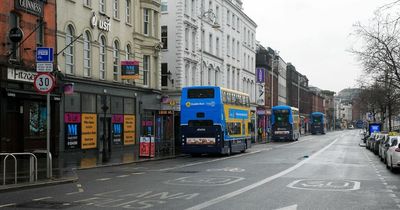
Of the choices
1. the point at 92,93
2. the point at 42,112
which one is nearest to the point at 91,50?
the point at 92,93

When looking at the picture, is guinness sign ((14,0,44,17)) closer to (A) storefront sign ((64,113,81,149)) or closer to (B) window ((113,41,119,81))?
(A) storefront sign ((64,113,81,149))

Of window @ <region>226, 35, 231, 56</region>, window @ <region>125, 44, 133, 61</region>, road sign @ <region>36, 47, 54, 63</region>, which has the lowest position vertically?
road sign @ <region>36, 47, 54, 63</region>

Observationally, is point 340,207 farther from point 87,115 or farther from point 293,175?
point 87,115

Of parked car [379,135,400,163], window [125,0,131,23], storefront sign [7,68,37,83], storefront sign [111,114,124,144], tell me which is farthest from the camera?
window [125,0,131,23]

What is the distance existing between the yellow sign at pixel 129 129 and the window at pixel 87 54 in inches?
216

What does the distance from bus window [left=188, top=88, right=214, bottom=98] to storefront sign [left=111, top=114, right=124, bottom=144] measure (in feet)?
19.6

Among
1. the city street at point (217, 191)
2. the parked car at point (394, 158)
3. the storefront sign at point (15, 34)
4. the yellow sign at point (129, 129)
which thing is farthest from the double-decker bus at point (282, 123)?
the city street at point (217, 191)

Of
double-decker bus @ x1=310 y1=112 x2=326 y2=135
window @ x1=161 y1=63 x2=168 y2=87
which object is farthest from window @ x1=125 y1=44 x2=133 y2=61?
double-decker bus @ x1=310 y1=112 x2=326 y2=135

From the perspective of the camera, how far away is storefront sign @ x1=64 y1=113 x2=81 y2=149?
96.2 feet

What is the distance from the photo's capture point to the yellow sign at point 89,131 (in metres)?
31.0

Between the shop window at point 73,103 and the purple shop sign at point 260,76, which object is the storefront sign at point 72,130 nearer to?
the shop window at point 73,103

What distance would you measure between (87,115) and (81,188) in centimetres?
1695

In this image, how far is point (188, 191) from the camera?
14.2 meters

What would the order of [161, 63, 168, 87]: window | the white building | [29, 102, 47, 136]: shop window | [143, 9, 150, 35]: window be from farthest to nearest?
[161, 63, 168, 87]: window
the white building
[143, 9, 150, 35]: window
[29, 102, 47, 136]: shop window
